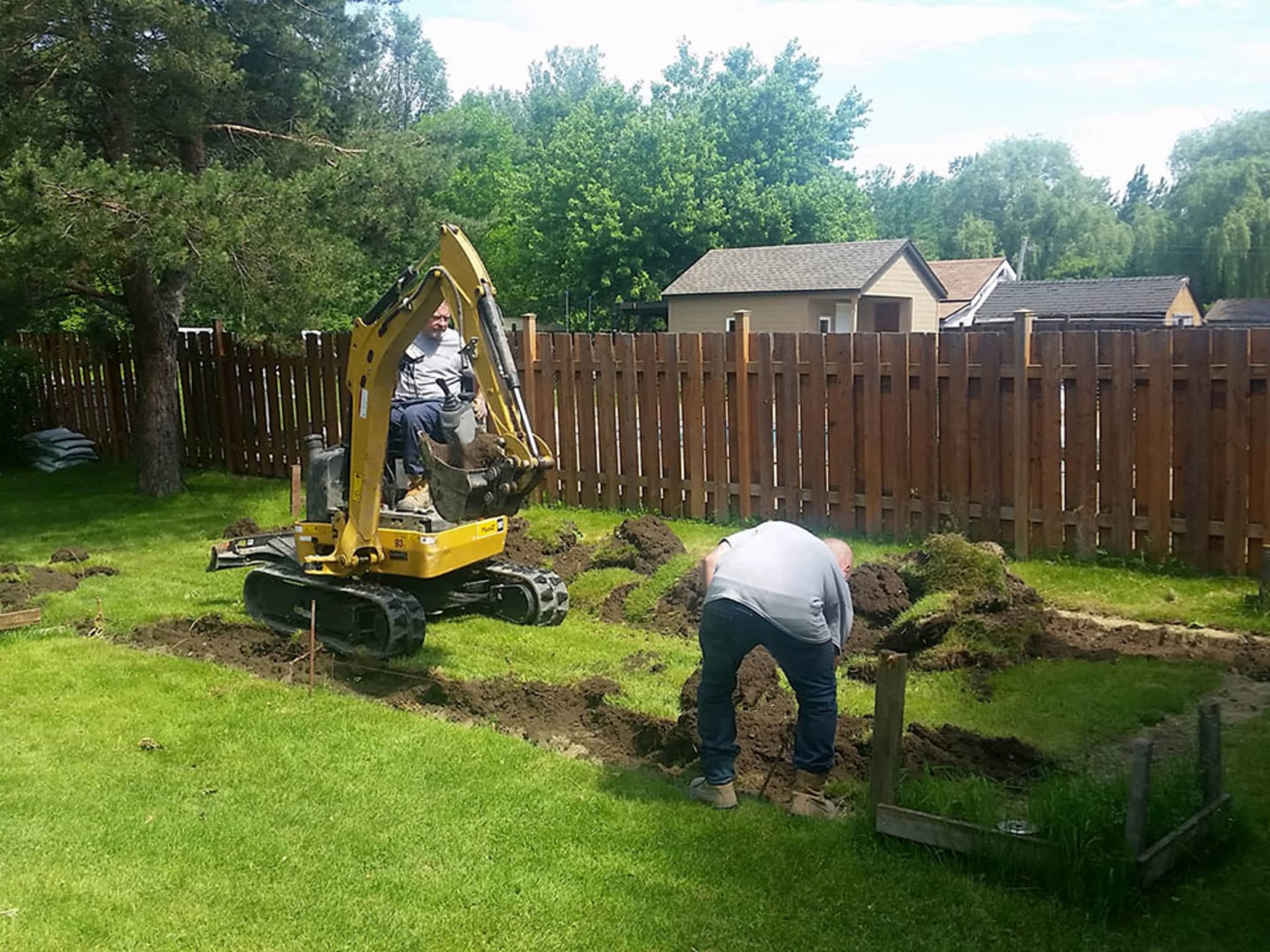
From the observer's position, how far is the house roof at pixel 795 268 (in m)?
33.3

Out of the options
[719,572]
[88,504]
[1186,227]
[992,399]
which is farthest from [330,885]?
[1186,227]

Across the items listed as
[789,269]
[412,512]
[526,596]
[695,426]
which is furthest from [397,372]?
[789,269]

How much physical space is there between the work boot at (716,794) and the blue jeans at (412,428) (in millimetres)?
4131

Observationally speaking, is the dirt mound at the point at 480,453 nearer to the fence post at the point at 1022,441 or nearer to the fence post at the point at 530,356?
the fence post at the point at 1022,441

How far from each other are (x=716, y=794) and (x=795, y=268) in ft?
99.8

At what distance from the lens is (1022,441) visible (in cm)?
988

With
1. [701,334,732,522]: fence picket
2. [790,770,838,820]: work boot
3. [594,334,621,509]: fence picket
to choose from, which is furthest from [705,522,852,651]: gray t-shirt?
[594,334,621,509]: fence picket

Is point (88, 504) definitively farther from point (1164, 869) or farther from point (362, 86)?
point (1164, 869)

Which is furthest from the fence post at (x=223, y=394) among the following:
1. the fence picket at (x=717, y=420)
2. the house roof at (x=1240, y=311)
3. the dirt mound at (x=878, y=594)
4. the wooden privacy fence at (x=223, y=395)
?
the house roof at (x=1240, y=311)

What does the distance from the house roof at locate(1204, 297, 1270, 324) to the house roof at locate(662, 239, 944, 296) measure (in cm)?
1772

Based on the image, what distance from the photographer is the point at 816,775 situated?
17.3ft

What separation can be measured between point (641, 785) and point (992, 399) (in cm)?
586

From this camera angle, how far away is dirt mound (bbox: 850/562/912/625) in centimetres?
833

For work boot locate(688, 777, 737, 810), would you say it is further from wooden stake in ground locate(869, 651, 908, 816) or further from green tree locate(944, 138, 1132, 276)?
green tree locate(944, 138, 1132, 276)
